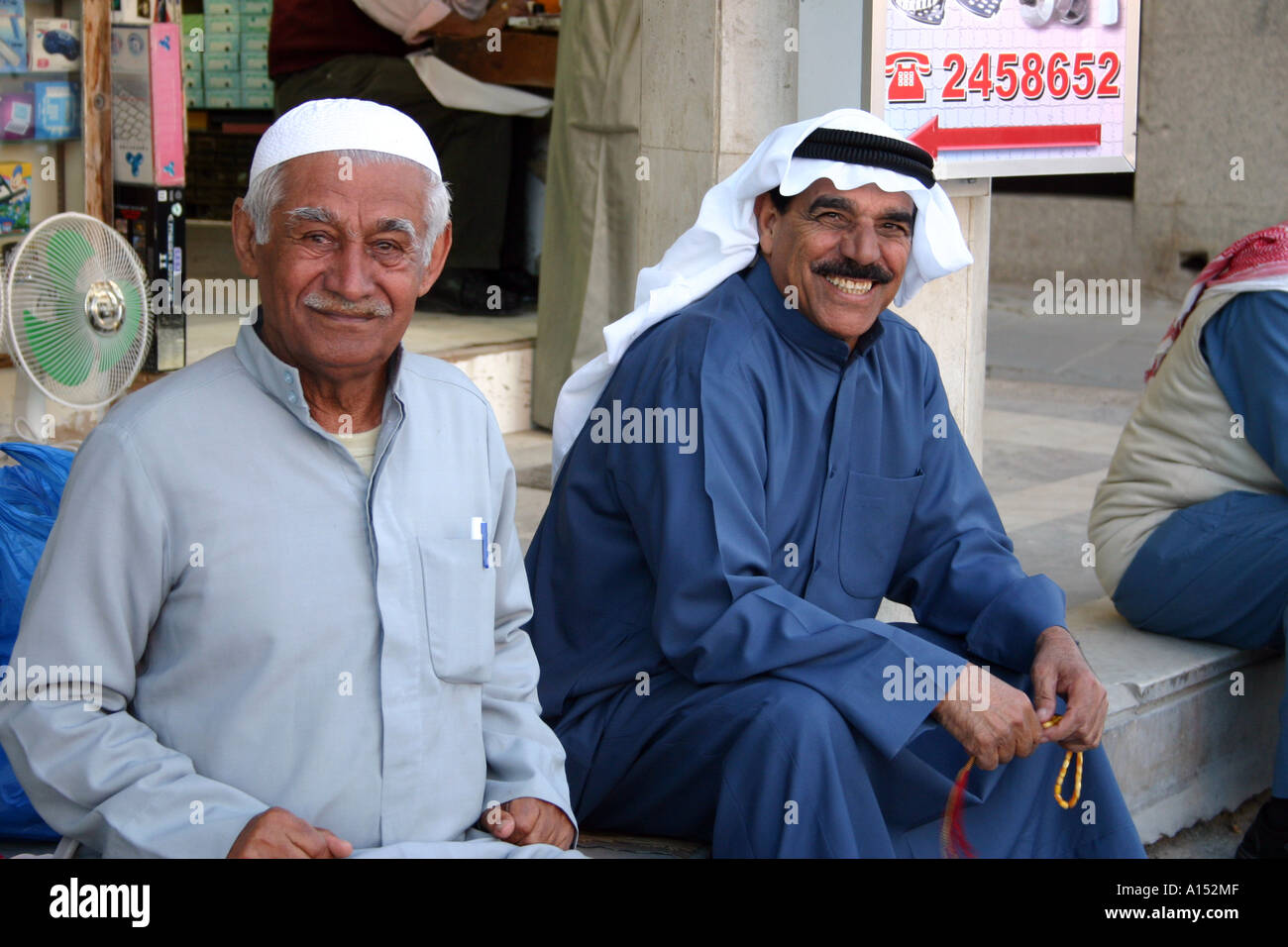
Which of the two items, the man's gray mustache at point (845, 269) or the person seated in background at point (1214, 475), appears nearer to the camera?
the man's gray mustache at point (845, 269)

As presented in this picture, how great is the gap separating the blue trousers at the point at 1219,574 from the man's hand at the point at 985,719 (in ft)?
4.38

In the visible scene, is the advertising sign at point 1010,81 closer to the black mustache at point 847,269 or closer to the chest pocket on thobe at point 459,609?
the black mustache at point 847,269

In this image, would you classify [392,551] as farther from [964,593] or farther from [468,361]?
[468,361]

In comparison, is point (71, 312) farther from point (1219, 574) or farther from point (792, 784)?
point (1219, 574)

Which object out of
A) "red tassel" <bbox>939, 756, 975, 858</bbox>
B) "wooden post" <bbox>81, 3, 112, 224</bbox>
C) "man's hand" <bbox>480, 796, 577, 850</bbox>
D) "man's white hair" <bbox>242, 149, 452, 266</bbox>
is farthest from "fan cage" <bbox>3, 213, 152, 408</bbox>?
"red tassel" <bbox>939, 756, 975, 858</bbox>

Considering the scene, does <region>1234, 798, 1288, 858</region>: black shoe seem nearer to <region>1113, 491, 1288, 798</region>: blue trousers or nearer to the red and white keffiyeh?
<region>1113, 491, 1288, 798</region>: blue trousers

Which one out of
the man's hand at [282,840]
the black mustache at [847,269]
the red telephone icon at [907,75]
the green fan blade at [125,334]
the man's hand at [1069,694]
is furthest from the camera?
the green fan blade at [125,334]

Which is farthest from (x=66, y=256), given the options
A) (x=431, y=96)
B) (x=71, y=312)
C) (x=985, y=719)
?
(x=985, y=719)

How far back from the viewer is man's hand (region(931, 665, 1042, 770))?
2.55m

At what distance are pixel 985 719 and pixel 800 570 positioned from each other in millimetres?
473

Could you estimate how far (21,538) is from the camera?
2709 mm

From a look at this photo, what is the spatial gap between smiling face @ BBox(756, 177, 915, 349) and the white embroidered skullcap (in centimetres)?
99

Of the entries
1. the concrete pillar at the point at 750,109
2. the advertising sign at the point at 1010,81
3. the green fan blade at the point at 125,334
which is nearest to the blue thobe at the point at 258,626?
the advertising sign at the point at 1010,81

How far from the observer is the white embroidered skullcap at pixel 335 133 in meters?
2.04
